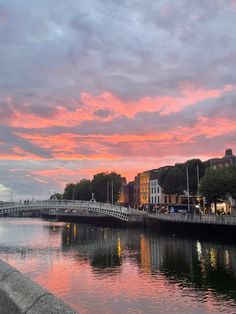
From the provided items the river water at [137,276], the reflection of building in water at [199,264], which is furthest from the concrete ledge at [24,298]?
the reflection of building in water at [199,264]

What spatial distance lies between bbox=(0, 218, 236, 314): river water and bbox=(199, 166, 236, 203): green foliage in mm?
19837

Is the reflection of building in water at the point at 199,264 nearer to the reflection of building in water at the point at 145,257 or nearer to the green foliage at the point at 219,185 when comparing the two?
the reflection of building in water at the point at 145,257

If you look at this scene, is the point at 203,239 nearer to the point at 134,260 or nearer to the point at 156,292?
the point at 134,260

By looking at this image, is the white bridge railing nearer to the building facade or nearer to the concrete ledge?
the building facade

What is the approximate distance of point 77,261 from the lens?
47.9m

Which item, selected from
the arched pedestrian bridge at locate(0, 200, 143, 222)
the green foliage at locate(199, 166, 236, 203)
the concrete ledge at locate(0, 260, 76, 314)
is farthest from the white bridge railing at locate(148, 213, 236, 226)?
the concrete ledge at locate(0, 260, 76, 314)

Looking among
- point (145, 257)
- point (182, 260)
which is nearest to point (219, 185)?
point (145, 257)

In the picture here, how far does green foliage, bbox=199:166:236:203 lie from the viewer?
260 ft

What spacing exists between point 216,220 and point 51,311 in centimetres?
6481

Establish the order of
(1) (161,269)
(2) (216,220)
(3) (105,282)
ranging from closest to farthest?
1. (3) (105,282)
2. (1) (161,269)
3. (2) (216,220)

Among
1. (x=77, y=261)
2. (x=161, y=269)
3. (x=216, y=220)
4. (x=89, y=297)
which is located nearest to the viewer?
(x=89, y=297)

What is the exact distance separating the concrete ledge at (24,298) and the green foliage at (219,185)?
73792 mm

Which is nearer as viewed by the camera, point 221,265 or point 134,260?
point 221,265

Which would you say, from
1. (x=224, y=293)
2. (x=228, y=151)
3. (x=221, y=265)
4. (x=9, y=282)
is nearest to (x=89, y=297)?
(x=224, y=293)
